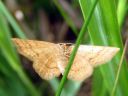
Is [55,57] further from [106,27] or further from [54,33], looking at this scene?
[54,33]

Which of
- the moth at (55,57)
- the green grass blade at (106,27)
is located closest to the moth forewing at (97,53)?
the moth at (55,57)

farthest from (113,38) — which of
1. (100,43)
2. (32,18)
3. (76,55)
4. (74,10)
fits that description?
(32,18)

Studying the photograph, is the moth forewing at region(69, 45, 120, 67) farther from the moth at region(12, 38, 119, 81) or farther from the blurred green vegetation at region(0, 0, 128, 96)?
the blurred green vegetation at region(0, 0, 128, 96)

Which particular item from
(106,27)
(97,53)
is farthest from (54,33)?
(97,53)

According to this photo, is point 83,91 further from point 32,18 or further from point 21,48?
point 21,48

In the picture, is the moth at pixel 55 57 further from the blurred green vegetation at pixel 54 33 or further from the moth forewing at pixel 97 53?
the blurred green vegetation at pixel 54 33

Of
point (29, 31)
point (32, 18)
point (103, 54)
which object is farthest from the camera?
point (32, 18)
